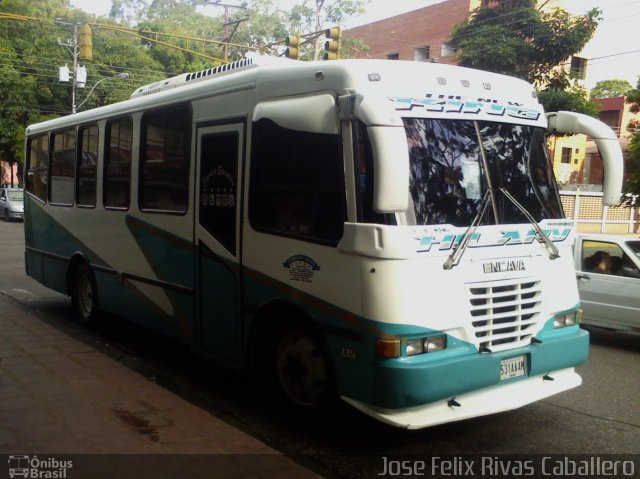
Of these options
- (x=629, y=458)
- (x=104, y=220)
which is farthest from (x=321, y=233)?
(x=104, y=220)

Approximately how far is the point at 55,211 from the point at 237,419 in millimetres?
5369

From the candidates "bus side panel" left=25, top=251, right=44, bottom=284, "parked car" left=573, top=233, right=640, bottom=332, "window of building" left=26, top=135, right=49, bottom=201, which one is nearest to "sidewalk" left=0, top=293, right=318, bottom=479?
"bus side panel" left=25, top=251, right=44, bottom=284

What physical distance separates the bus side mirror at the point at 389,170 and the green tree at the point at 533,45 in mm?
15931

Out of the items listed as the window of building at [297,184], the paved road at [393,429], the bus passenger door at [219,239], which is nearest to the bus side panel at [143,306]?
the bus passenger door at [219,239]

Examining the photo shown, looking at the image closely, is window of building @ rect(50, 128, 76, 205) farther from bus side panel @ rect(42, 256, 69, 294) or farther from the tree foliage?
the tree foliage

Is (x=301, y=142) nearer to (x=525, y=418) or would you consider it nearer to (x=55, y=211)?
(x=525, y=418)

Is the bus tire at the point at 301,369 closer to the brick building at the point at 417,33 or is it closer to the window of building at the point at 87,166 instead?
the window of building at the point at 87,166

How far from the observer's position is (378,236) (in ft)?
13.5

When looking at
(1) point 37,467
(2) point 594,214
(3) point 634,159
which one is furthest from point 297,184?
(2) point 594,214

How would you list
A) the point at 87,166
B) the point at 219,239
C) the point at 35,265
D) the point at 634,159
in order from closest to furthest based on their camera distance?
the point at 219,239 < the point at 87,166 < the point at 35,265 < the point at 634,159

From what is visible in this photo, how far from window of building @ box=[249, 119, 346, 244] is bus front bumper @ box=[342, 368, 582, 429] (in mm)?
1226

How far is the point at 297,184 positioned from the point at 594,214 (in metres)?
24.9

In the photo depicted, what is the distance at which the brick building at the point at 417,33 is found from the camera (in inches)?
1410

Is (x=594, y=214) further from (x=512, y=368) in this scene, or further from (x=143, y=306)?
(x=512, y=368)
